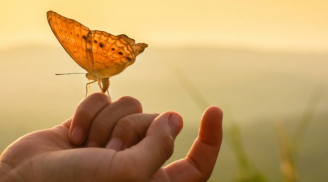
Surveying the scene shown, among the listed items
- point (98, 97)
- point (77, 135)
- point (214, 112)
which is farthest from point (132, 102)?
point (214, 112)

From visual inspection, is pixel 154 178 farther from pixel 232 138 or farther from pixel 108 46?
pixel 108 46

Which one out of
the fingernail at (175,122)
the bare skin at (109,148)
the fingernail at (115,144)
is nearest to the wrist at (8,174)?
the bare skin at (109,148)

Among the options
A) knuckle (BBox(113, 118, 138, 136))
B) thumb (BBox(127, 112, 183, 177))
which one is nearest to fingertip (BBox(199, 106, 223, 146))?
thumb (BBox(127, 112, 183, 177))

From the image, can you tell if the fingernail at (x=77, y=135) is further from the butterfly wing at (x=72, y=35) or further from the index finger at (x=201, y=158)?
the index finger at (x=201, y=158)

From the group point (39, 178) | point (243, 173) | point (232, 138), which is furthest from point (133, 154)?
point (243, 173)

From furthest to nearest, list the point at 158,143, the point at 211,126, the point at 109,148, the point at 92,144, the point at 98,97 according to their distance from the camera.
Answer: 1. the point at 211,126
2. the point at 98,97
3. the point at 92,144
4. the point at 109,148
5. the point at 158,143

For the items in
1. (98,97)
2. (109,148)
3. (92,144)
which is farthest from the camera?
(98,97)

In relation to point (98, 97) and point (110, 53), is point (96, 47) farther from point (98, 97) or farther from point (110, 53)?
point (98, 97)

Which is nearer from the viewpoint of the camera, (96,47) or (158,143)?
(158,143)
